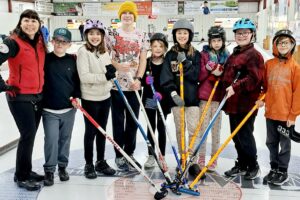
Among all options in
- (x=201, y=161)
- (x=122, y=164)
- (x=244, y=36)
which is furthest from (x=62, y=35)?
(x=201, y=161)

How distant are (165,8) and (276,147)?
69.1ft

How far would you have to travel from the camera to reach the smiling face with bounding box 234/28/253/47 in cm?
255

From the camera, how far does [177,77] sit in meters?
2.73

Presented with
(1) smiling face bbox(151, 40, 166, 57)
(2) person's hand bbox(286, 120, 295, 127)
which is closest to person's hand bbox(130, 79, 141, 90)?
(1) smiling face bbox(151, 40, 166, 57)

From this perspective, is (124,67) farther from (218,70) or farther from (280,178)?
(280,178)

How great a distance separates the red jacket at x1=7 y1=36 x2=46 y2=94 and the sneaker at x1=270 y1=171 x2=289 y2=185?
1.85m

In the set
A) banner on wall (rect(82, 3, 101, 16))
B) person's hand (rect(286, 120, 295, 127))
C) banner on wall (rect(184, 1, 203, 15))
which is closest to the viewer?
person's hand (rect(286, 120, 295, 127))

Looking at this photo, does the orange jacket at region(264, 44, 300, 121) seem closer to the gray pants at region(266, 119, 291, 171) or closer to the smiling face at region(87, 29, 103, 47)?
the gray pants at region(266, 119, 291, 171)

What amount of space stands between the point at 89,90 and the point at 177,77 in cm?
69

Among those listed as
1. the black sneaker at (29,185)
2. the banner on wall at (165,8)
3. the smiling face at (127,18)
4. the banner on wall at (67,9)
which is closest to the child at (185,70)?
the smiling face at (127,18)

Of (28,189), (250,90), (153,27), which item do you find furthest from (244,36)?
(153,27)

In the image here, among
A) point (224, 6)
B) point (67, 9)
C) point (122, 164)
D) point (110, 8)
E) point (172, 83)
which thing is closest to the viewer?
point (172, 83)

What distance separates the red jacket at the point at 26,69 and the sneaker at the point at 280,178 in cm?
185

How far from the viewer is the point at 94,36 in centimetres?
259
